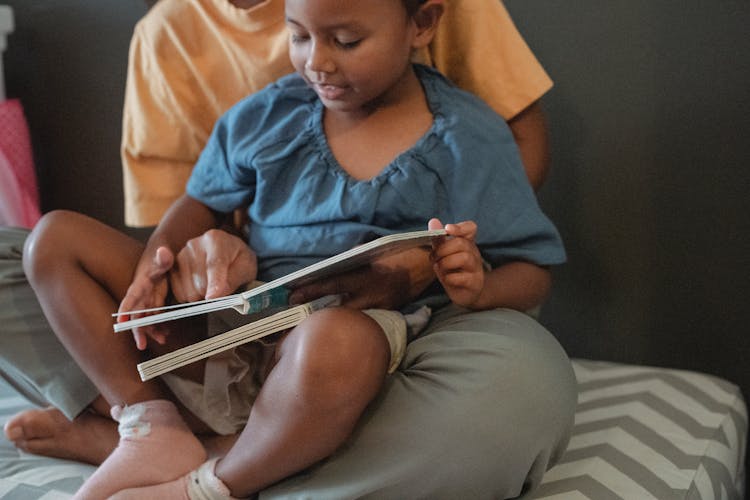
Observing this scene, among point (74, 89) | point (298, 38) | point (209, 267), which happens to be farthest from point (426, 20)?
point (74, 89)

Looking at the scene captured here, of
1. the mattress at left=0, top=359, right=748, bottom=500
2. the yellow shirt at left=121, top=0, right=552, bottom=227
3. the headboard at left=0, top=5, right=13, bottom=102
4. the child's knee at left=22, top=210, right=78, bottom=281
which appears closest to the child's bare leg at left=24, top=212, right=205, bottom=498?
the child's knee at left=22, top=210, right=78, bottom=281

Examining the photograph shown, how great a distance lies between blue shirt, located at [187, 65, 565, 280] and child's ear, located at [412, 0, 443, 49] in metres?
0.05

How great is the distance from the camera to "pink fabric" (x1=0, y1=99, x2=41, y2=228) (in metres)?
1.53

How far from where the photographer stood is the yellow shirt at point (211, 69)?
1099 millimetres

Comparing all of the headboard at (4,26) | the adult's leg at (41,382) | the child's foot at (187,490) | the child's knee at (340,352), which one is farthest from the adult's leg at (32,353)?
the headboard at (4,26)

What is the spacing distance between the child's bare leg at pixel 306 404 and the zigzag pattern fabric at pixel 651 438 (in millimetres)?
242

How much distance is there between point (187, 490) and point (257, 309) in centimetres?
19

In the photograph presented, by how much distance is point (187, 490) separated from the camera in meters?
0.84

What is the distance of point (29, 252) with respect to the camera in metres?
0.95

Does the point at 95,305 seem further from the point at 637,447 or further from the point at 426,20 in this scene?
the point at 637,447

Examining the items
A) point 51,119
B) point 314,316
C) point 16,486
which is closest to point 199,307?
point 314,316

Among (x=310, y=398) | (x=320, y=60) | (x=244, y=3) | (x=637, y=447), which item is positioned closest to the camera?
(x=310, y=398)

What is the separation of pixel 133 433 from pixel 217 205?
0.31 m

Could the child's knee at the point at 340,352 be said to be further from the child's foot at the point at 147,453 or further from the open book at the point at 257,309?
the child's foot at the point at 147,453
